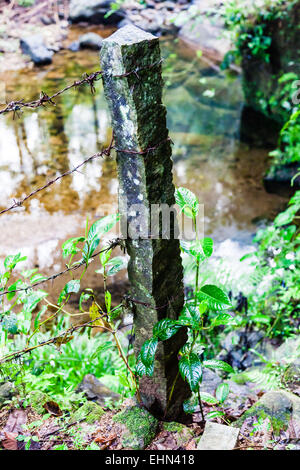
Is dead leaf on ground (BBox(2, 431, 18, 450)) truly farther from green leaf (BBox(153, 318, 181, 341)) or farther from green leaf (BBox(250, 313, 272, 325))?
green leaf (BBox(250, 313, 272, 325))

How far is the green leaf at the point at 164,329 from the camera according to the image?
1969 millimetres

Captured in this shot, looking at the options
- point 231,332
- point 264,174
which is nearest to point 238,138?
point 264,174

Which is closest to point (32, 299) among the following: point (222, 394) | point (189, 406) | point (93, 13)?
point (189, 406)

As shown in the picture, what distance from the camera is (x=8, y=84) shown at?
9453 millimetres

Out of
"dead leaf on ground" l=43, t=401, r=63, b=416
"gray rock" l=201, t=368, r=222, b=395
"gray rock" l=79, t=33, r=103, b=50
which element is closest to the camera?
"dead leaf on ground" l=43, t=401, r=63, b=416

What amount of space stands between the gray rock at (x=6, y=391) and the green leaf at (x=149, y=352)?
2.94 feet

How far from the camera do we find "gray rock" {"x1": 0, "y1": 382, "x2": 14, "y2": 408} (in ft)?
7.70

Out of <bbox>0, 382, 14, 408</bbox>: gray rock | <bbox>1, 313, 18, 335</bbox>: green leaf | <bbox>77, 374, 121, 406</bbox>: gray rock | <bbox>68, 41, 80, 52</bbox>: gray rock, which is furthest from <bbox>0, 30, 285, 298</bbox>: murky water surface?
<bbox>1, 313, 18, 335</bbox>: green leaf

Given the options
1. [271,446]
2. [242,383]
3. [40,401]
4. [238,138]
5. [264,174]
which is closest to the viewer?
[271,446]

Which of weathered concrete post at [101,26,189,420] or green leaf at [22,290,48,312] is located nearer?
weathered concrete post at [101,26,189,420]

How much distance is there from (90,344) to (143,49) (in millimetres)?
2628

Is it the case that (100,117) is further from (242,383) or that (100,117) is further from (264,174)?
(242,383)

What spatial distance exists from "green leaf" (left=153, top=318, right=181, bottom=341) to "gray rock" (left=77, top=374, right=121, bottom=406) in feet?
3.42

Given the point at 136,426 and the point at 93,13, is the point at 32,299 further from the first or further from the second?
the point at 93,13
